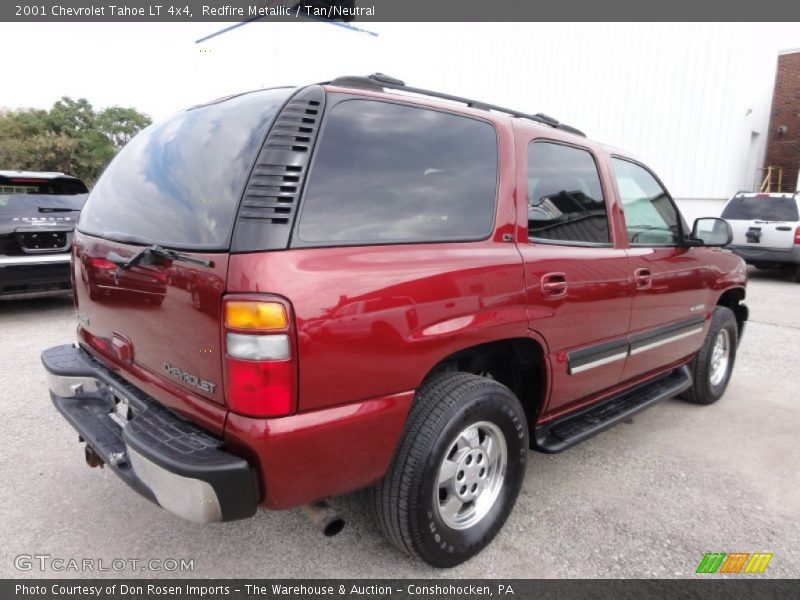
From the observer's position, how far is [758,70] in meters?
18.6

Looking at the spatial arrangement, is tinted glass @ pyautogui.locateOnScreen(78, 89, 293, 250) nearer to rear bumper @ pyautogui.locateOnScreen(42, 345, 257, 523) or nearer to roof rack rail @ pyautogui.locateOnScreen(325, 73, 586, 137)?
roof rack rail @ pyautogui.locateOnScreen(325, 73, 586, 137)

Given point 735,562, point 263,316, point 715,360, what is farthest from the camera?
point 715,360

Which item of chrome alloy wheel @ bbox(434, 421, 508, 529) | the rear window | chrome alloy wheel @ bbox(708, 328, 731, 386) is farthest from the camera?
the rear window

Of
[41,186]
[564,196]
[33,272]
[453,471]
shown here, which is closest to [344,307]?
[453,471]

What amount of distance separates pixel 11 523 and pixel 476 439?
218 cm

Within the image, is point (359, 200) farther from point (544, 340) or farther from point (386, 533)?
point (386, 533)

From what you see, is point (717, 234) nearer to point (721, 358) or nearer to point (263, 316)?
point (721, 358)

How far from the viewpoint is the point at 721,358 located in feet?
14.4

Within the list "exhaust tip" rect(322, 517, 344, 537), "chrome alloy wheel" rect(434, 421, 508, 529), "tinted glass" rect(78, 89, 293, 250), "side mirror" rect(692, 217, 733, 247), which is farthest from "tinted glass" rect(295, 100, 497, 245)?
"side mirror" rect(692, 217, 733, 247)

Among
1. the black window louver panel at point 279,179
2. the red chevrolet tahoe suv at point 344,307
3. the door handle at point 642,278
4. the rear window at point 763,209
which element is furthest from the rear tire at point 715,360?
the rear window at point 763,209

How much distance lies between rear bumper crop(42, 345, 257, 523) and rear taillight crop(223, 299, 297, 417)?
20cm

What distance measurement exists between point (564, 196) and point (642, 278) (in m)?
0.74

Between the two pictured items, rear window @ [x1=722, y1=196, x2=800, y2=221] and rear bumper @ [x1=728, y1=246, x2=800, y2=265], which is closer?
rear bumper @ [x1=728, y1=246, x2=800, y2=265]

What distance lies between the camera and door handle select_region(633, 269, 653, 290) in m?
3.01
